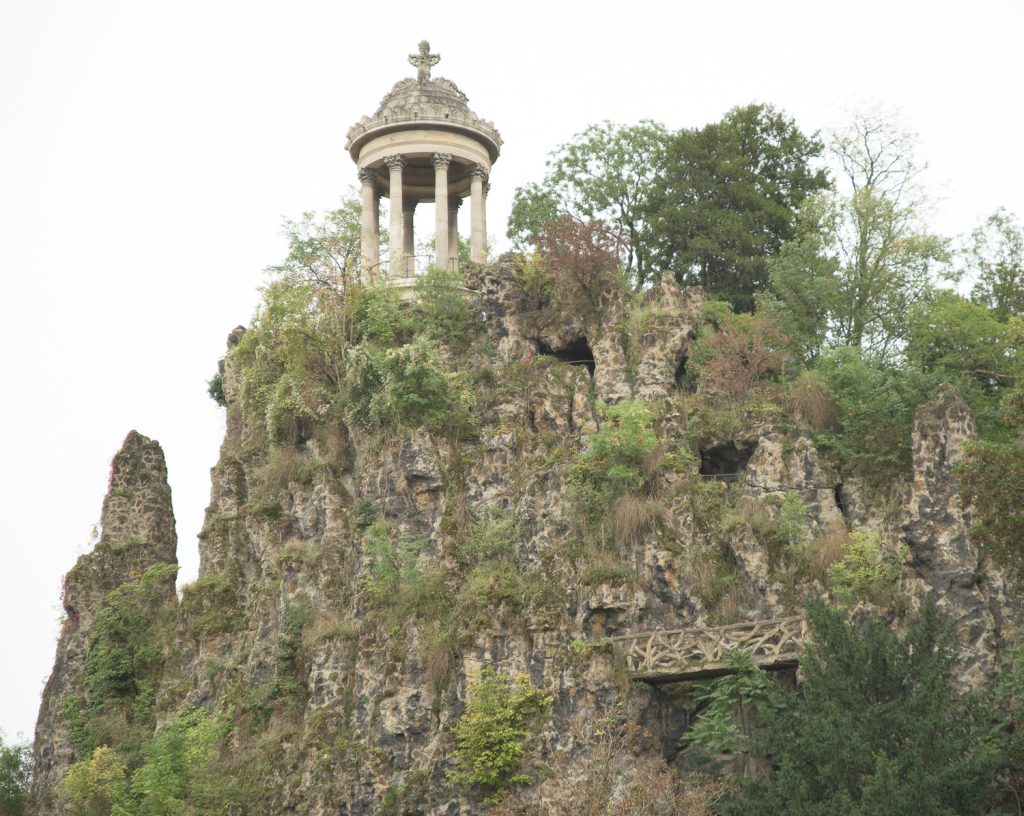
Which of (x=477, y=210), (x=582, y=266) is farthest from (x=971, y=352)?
(x=477, y=210)

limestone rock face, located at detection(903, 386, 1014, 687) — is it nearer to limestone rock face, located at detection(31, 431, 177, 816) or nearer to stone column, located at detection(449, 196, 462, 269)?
stone column, located at detection(449, 196, 462, 269)

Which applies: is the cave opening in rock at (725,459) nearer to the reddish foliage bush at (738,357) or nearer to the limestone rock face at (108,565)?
the reddish foliage bush at (738,357)

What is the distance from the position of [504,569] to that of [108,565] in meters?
Result: 14.8

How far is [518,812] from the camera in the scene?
3584 centimetres

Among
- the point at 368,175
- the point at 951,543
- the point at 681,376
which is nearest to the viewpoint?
the point at 951,543

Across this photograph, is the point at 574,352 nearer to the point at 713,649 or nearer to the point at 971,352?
the point at 971,352

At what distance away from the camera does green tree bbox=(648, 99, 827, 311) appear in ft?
167

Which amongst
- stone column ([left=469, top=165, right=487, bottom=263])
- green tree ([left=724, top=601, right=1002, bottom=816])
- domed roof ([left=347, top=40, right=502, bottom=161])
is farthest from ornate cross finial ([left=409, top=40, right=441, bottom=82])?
green tree ([left=724, top=601, right=1002, bottom=816])

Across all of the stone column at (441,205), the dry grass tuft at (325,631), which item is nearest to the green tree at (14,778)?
the dry grass tuft at (325,631)

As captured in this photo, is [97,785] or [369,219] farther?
[369,219]

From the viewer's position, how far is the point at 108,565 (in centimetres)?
4934

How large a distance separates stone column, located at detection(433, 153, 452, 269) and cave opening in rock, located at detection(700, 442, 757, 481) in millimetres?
12590

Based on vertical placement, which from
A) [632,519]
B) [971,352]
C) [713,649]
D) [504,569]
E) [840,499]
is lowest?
[713,649]

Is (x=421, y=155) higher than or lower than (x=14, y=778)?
higher
